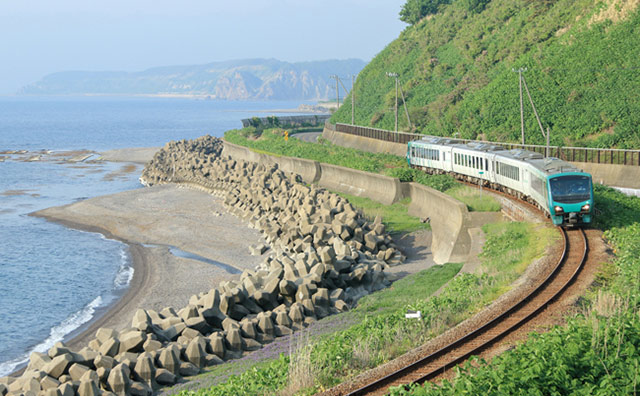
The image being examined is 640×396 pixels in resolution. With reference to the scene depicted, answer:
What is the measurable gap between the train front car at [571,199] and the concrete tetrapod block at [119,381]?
1708cm

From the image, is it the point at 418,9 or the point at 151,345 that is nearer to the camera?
the point at 151,345

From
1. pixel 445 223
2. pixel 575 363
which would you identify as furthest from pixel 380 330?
pixel 445 223

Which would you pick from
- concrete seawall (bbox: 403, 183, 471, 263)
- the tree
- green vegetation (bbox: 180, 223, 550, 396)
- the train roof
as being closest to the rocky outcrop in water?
green vegetation (bbox: 180, 223, 550, 396)

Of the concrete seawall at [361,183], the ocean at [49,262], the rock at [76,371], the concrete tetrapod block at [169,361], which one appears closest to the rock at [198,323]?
the concrete tetrapod block at [169,361]

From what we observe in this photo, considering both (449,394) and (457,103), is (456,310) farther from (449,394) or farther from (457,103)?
(457,103)

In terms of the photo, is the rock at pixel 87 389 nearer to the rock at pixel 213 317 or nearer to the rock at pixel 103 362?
the rock at pixel 103 362

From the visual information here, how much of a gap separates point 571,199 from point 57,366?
1892cm

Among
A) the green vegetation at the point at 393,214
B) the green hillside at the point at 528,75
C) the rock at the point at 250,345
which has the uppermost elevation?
the green hillside at the point at 528,75

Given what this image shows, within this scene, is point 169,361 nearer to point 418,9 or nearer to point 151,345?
point 151,345

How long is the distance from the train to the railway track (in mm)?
4623

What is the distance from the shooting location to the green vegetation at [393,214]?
38125 millimetres

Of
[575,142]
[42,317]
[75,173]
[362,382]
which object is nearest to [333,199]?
[42,317]

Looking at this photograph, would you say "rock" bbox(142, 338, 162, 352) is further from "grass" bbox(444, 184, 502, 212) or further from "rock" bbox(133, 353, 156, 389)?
"grass" bbox(444, 184, 502, 212)

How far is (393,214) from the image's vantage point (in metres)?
41.6
